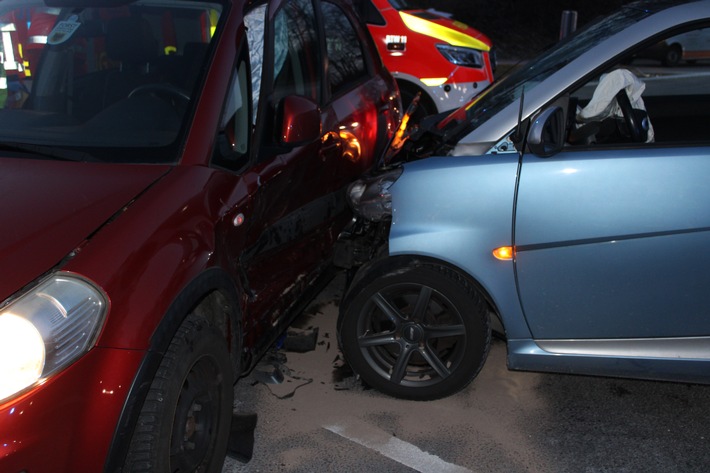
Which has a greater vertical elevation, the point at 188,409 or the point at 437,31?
the point at 437,31

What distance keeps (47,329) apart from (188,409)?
0.65 m

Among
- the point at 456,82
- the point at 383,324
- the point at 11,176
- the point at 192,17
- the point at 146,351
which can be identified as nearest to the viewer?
the point at 146,351

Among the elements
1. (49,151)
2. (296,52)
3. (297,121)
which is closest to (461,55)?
(296,52)

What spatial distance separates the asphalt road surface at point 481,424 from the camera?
132 inches

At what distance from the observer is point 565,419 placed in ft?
12.1

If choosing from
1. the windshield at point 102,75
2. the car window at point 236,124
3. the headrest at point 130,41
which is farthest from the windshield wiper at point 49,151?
the headrest at point 130,41

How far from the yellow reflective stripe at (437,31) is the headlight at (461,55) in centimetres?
5

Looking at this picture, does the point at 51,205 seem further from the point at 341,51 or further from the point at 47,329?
the point at 341,51

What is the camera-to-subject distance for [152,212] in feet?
8.50

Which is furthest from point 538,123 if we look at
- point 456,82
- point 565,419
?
point 456,82

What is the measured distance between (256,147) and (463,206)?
89 centimetres

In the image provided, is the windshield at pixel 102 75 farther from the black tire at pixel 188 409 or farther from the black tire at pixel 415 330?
the black tire at pixel 415 330

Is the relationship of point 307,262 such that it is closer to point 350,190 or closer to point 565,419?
point 350,190

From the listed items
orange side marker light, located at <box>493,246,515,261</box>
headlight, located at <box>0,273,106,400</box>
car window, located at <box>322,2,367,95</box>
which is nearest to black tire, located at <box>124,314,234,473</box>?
headlight, located at <box>0,273,106,400</box>
